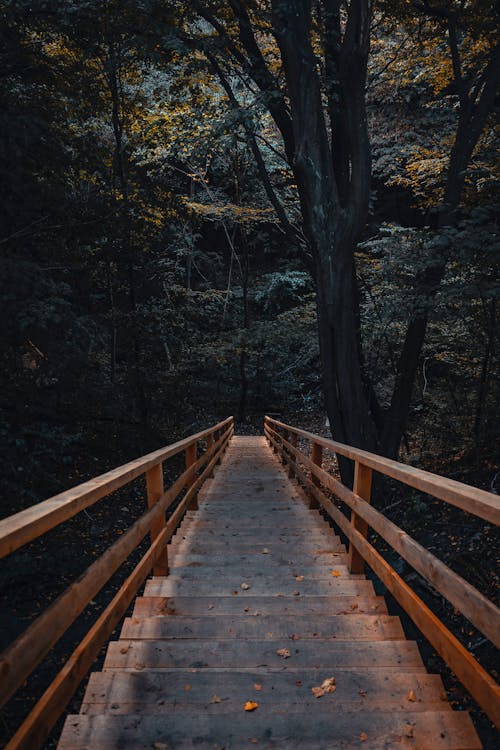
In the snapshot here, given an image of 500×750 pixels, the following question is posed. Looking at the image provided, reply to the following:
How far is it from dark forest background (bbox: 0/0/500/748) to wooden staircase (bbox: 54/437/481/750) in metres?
3.72

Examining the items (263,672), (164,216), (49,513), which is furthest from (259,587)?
(164,216)

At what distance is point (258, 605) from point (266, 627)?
1.20 ft

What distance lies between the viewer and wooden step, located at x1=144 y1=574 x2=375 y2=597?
333cm

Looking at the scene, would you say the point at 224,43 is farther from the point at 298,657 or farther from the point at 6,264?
the point at 298,657

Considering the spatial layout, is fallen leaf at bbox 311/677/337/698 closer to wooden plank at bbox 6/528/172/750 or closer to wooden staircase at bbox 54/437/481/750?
wooden staircase at bbox 54/437/481/750

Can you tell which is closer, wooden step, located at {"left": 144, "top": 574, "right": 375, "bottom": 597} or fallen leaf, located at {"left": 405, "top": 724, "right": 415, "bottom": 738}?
fallen leaf, located at {"left": 405, "top": 724, "right": 415, "bottom": 738}

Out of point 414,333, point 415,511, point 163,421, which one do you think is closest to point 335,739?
point 415,511

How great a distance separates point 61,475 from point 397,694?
29.2 ft

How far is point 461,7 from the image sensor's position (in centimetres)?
758

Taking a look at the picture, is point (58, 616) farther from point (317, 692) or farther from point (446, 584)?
point (446, 584)

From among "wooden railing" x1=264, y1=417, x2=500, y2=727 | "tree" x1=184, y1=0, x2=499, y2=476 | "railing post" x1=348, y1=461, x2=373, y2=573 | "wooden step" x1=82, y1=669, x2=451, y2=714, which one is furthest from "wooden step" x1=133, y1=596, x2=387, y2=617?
"tree" x1=184, y1=0, x2=499, y2=476

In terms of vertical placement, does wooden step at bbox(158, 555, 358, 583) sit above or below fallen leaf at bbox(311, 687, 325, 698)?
below

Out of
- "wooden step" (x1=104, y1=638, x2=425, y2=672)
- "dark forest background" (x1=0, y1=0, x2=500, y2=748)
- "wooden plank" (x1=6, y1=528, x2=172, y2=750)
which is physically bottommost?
"wooden step" (x1=104, y1=638, x2=425, y2=672)

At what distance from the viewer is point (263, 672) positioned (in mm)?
2227
